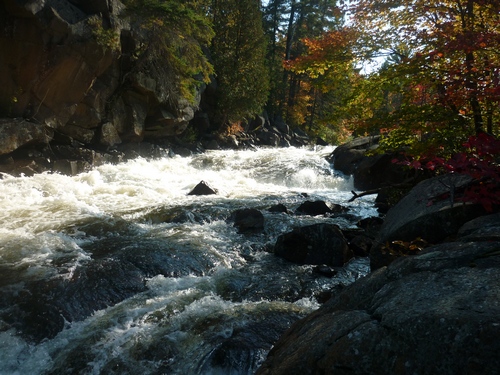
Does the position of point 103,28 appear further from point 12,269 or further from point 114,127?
point 12,269

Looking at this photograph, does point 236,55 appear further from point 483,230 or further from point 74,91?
point 483,230

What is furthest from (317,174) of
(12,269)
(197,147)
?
(12,269)

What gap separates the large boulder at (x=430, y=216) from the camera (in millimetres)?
4801

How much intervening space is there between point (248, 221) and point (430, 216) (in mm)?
4489

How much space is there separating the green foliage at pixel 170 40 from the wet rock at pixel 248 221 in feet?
32.3

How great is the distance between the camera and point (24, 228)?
25.3 ft

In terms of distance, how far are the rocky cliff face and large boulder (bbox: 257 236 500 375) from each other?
12.4m

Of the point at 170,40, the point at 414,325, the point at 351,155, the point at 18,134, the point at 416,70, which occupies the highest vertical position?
the point at 170,40

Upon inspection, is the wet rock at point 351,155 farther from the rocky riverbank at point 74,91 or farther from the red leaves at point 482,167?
the red leaves at point 482,167

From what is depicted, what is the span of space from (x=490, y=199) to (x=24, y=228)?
8.74 metres

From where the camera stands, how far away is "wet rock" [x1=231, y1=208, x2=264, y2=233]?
851cm

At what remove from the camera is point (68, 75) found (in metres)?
13.0

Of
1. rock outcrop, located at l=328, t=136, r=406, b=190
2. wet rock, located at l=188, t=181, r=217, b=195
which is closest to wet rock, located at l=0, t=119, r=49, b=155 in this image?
wet rock, located at l=188, t=181, r=217, b=195

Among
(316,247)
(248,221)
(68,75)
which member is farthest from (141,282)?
(68,75)
